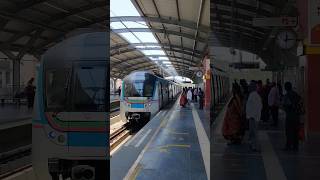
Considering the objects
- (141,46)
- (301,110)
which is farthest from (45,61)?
(301,110)

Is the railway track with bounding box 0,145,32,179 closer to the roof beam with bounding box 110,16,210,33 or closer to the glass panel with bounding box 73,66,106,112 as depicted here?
the glass panel with bounding box 73,66,106,112

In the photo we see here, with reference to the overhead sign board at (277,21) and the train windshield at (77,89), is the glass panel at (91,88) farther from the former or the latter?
the overhead sign board at (277,21)

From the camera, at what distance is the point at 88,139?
2404mm

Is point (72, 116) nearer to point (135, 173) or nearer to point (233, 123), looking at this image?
point (135, 173)

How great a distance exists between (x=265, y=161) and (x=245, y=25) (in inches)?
87.9

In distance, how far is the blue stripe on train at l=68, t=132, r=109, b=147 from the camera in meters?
2.40

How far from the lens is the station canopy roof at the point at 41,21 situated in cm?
243

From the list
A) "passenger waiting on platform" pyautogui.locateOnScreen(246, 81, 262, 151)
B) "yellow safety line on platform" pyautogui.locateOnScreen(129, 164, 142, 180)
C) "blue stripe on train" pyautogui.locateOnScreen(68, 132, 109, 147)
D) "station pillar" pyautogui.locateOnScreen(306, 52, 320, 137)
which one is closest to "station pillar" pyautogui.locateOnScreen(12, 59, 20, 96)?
"blue stripe on train" pyautogui.locateOnScreen(68, 132, 109, 147)

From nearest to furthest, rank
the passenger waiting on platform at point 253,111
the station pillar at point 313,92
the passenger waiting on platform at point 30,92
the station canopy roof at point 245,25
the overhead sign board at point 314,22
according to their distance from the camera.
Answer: the passenger waiting on platform at point 30,92 → the station canopy roof at point 245,25 → the passenger waiting on platform at point 253,111 → the overhead sign board at point 314,22 → the station pillar at point 313,92

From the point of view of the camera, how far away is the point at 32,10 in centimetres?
245

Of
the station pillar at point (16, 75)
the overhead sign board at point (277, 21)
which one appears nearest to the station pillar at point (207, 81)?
the station pillar at point (16, 75)

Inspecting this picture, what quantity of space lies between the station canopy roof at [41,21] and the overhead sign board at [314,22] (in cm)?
609

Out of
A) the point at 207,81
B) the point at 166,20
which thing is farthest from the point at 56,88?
the point at 166,20

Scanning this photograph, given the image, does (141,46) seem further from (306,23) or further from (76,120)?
(306,23)
